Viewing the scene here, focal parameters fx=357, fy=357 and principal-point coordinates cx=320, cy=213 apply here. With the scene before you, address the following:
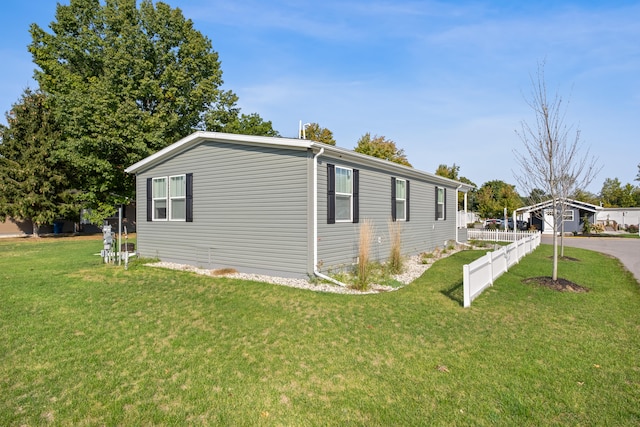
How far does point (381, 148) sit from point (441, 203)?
16425mm

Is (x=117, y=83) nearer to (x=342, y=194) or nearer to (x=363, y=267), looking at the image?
(x=342, y=194)

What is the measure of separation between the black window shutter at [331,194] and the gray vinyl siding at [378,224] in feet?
0.37

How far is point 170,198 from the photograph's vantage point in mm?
10859

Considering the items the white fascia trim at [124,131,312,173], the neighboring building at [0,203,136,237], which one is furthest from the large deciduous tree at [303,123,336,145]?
the white fascia trim at [124,131,312,173]

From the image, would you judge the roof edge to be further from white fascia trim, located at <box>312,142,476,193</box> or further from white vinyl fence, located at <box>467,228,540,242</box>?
white vinyl fence, located at <box>467,228,540,242</box>

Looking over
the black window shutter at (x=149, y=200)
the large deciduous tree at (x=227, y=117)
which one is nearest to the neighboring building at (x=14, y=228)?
the large deciduous tree at (x=227, y=117)

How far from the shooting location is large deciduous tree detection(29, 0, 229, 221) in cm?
1916

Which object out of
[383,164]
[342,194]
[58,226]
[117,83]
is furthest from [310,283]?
[58,226]

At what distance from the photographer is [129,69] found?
20.5m

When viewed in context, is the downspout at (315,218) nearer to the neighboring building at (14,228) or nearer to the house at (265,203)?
the house at (265,203)

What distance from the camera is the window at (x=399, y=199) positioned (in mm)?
11469

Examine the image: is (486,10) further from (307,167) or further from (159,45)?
(159,45)

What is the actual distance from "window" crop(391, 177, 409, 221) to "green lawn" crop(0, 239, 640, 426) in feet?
15.6

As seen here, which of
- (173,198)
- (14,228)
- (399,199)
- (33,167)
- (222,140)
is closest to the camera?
(222,140)
